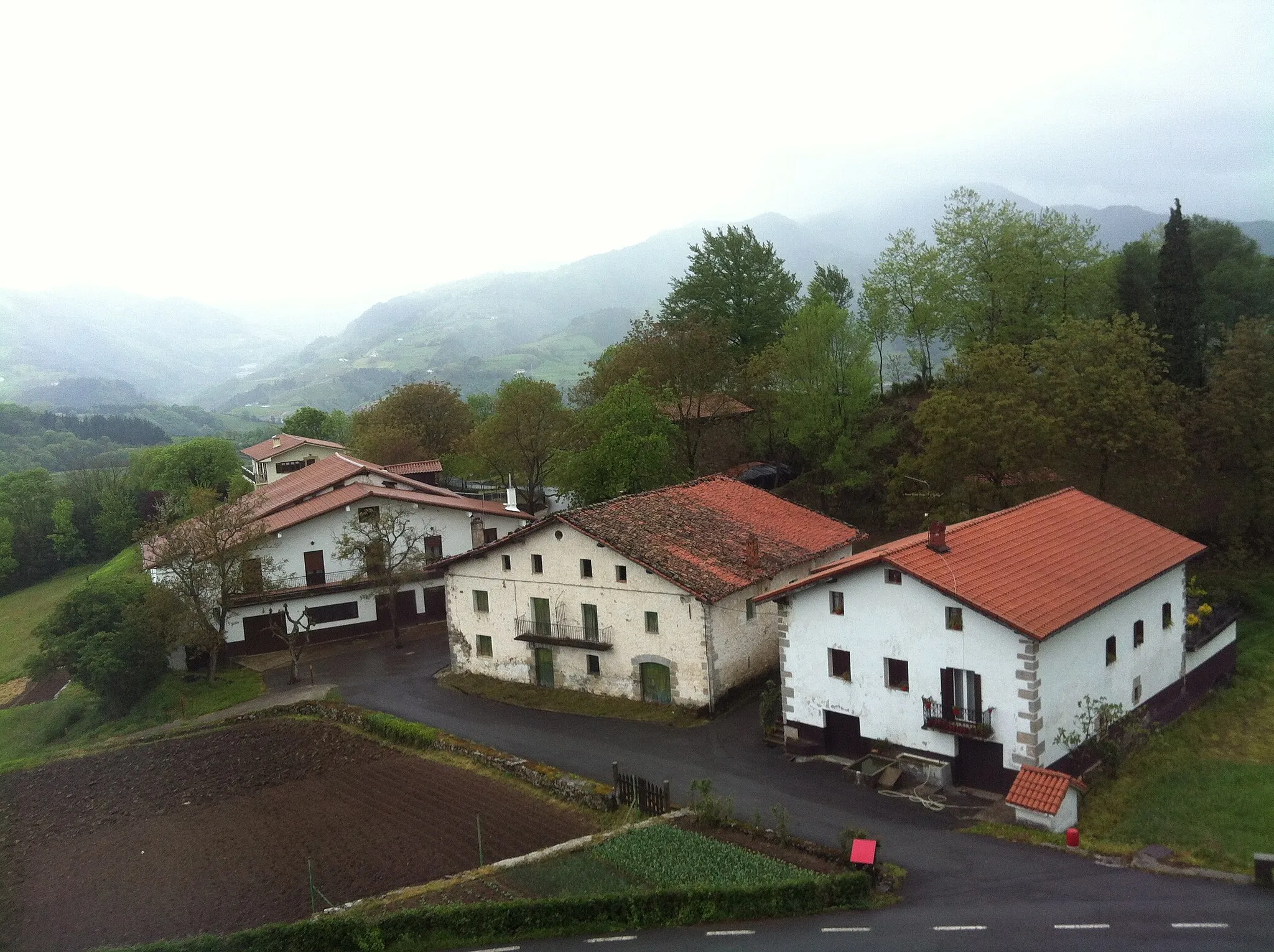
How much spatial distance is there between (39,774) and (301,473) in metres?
27.7

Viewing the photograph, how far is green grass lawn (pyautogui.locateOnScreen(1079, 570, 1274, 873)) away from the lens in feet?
66.1

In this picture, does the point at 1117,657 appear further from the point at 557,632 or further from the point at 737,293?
the point at 737,293

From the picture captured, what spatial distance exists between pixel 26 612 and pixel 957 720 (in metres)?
73.6

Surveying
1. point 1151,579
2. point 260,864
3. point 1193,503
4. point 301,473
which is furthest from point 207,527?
point 1193,503

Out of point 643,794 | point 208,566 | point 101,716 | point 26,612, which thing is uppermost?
point 208,566

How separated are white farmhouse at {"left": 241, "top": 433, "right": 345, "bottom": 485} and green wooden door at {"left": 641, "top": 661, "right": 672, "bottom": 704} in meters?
52.0

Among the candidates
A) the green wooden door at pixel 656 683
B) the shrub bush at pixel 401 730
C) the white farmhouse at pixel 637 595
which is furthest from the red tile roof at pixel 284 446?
the green wooden door at pixel 656 683

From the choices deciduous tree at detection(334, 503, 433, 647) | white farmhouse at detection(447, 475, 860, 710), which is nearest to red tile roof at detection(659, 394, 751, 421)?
deciduous tree at detection(334, 503, 433, 647)

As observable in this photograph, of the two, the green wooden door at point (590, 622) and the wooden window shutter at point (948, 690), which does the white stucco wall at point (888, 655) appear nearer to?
the wooden window shutter at point (948, 690)

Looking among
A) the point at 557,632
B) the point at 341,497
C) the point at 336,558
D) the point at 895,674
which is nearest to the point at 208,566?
the point at 336,558

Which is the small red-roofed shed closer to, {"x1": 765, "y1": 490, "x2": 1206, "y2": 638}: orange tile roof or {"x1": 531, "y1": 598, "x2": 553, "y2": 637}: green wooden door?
{"x1": 765, "y1": 490, "x2": 1206, "y2": 638}: orange tile roof

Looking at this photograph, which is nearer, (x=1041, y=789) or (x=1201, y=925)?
(x=1201, y=925)

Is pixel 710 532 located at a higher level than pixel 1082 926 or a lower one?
higher

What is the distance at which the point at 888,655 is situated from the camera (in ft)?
81.6
